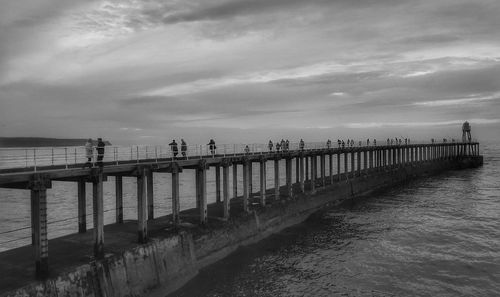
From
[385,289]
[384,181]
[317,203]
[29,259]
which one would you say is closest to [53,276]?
[29,259]

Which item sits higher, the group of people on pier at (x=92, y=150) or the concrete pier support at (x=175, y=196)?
the group of people on pier at (x=92, y=150)

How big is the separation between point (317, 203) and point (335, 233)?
31.9 ft

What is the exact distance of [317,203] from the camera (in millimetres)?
44344

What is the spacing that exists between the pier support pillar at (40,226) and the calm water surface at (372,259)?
24.3ft

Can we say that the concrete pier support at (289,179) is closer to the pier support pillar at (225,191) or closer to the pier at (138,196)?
the pier at (138,196)

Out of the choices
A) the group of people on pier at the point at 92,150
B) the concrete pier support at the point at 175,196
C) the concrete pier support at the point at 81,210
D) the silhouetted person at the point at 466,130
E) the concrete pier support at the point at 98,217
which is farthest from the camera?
the silhouetted person at the point at 466,130

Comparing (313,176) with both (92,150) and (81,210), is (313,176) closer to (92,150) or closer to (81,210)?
(81,210)

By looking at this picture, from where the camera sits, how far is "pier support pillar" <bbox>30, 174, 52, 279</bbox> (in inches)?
652

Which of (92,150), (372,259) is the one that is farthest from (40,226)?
(372,259)

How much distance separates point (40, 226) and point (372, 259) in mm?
20885

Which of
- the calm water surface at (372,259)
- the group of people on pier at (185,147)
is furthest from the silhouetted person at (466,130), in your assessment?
the calm water surface at (372,259)

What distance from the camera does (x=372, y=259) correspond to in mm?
27422

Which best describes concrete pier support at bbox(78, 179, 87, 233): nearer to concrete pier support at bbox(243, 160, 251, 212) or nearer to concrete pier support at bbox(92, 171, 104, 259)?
concrete pier support at bbox(92, 171, 104, 259)

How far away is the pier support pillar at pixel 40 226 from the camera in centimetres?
1656
